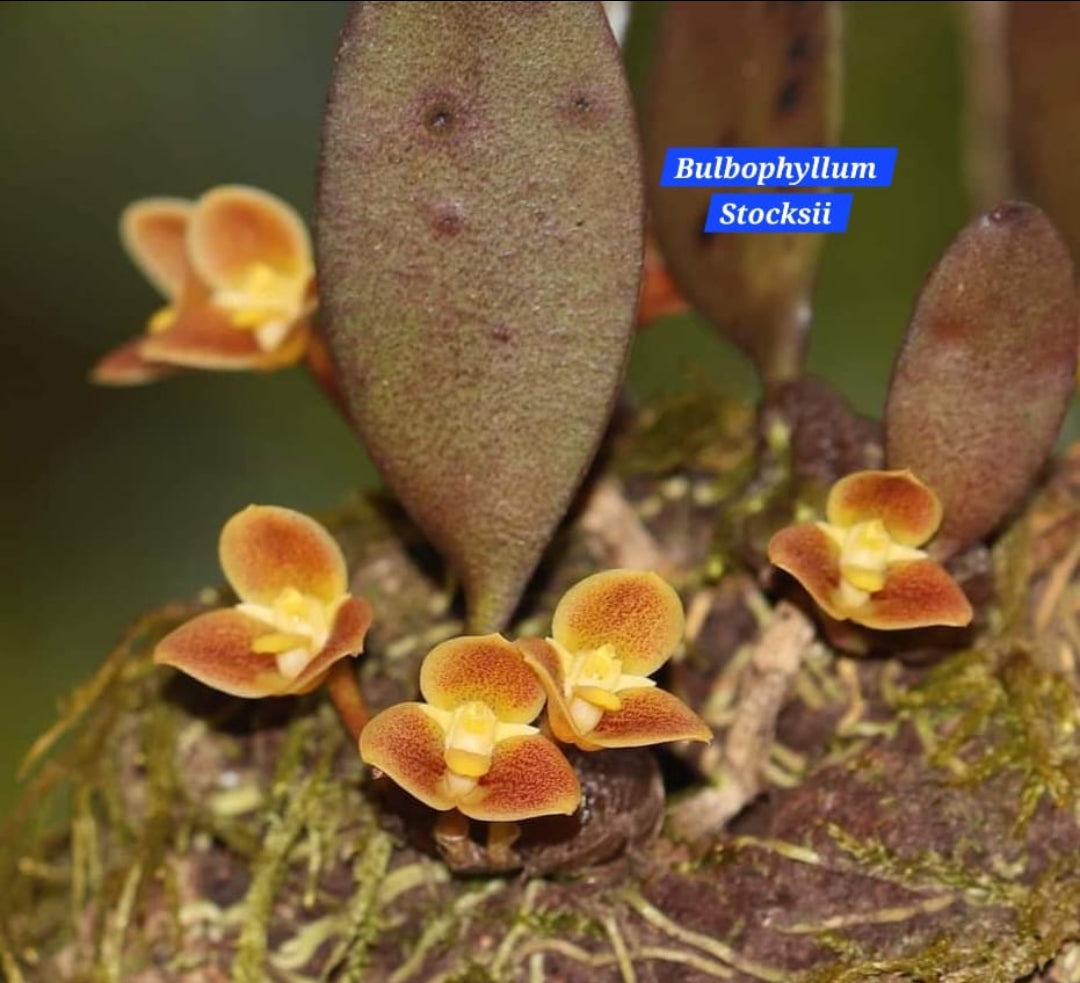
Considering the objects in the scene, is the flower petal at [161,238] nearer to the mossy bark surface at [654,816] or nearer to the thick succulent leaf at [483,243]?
the mossy bark surface at [654,816]

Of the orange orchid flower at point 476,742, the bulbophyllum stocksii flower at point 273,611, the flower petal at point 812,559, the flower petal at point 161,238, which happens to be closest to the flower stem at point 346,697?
the bulbophyllum stocksii flower at point 273,611

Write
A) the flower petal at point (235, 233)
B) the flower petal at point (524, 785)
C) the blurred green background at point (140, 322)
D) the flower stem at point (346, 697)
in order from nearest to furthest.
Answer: the flower petal at point (524, 785), the flower stem at point (346, 697), the flower petal at point (235, 233), the blurred green background at point (140, 322)

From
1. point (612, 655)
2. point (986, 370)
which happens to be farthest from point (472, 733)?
point (986, 370)

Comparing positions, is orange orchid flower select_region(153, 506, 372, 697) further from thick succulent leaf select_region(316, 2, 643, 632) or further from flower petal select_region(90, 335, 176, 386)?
flower petal select_region(90, 335, 176, 386)

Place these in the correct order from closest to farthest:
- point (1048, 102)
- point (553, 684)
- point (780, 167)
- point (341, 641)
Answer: point (553, 684) < point (341, 641) < point (780, 167) < point (1048, 102)

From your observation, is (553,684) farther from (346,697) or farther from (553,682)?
(346,697)

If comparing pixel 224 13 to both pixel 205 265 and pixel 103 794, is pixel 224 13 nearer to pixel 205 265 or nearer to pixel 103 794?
pixel 205 265


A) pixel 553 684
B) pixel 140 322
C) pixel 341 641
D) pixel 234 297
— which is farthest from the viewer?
pixel 140 322

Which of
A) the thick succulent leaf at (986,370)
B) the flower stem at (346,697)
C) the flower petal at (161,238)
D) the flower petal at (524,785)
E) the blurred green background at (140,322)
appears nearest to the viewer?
the flower petal at (524,785)
